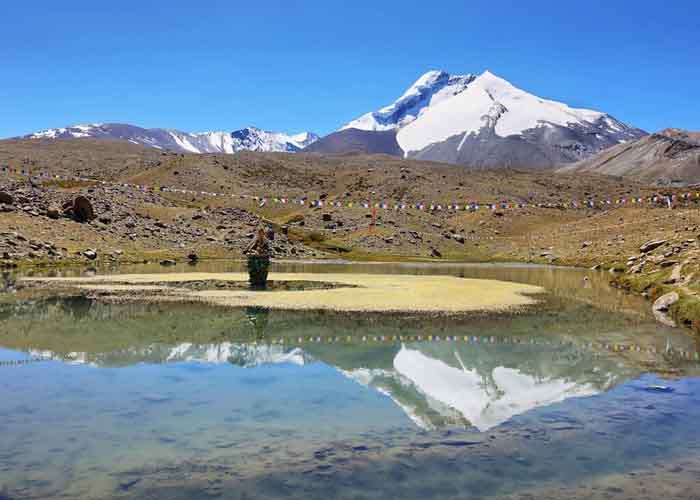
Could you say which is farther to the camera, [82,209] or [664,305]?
[82,209]

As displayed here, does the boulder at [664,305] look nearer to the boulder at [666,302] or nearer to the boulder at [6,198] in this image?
the boulder at [666,302]

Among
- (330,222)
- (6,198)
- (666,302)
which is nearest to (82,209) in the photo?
(6,198)

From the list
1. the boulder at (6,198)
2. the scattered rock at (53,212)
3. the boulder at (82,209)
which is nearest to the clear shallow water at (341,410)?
the boulder at (6,198)

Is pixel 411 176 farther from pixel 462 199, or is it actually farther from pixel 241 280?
pixel 241 280

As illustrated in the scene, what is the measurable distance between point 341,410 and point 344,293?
25.6m

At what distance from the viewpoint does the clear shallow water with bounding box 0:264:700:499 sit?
1065cm

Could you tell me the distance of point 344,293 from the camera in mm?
40469

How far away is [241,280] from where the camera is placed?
2020 inches

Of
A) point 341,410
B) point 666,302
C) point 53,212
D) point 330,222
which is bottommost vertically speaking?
point 341,410

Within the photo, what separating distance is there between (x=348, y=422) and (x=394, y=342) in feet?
33.1

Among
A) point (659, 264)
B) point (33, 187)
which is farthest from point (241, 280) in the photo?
point (33, 187)

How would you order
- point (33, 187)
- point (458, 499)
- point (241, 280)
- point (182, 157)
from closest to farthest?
point (458, 499)
point (241, 280)
point (33, 187)
point (182, 157)

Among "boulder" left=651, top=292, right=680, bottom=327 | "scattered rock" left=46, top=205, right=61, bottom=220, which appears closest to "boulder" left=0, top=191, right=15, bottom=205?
"scattered rock" left=46, top=205, right=61, bottom=220

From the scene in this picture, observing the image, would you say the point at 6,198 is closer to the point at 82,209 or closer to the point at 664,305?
the point at 82,209
